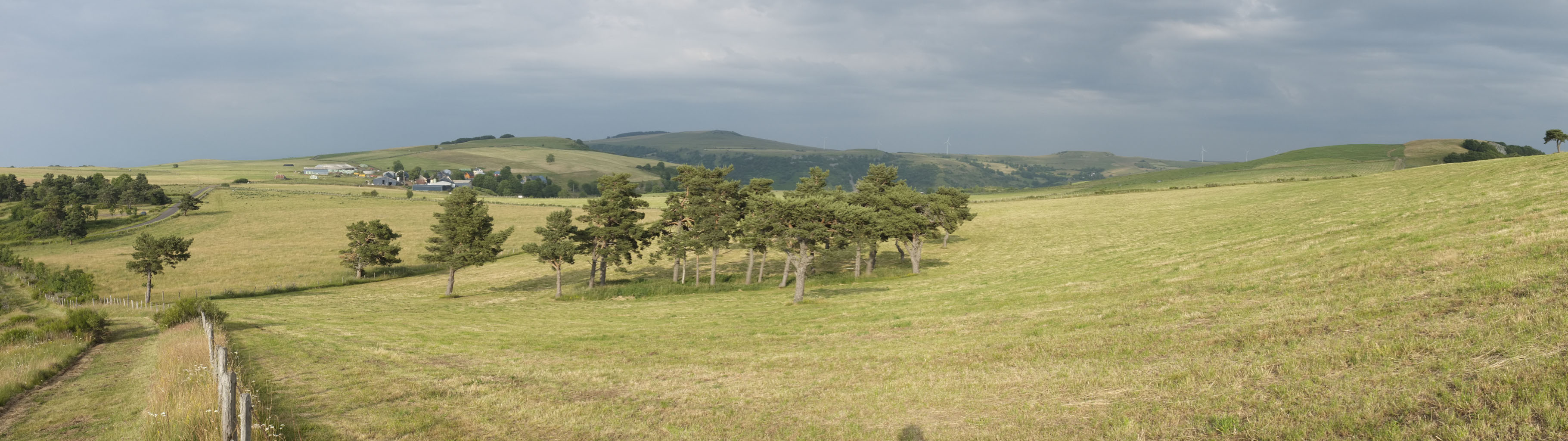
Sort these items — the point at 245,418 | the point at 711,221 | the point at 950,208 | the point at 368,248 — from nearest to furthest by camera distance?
the point at 245,418
the point at 711,221
the point at 950,208
the point at 368,248

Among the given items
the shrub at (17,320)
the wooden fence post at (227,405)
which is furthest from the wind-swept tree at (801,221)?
the shrub at (17,320)

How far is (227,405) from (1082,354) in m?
19.3

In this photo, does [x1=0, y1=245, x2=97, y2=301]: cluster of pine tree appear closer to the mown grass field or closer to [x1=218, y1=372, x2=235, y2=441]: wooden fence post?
the mown grass field

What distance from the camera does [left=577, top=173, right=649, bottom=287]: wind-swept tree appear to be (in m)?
60.7

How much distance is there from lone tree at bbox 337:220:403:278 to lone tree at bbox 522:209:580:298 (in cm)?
3055

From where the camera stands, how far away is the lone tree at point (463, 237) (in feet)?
204

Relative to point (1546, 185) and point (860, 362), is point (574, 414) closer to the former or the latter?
point (860, 362)

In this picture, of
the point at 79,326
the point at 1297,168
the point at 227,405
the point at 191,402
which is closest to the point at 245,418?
the point at 227,405

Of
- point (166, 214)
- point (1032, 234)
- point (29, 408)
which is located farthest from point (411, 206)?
point (29, 408)

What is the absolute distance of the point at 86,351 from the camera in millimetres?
26781

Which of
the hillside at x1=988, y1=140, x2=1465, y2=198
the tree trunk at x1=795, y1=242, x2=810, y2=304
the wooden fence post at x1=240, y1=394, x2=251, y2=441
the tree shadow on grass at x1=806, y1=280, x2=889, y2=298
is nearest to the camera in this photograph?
the wooden fence post at x1=240, y1=394, x2=251, y2=441

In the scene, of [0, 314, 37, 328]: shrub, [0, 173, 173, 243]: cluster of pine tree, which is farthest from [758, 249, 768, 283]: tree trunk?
[0, 173, 173, 243]: cluster of pine tree

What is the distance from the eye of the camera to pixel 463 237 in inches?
2499

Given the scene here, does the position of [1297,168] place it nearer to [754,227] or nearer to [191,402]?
[754,227]
